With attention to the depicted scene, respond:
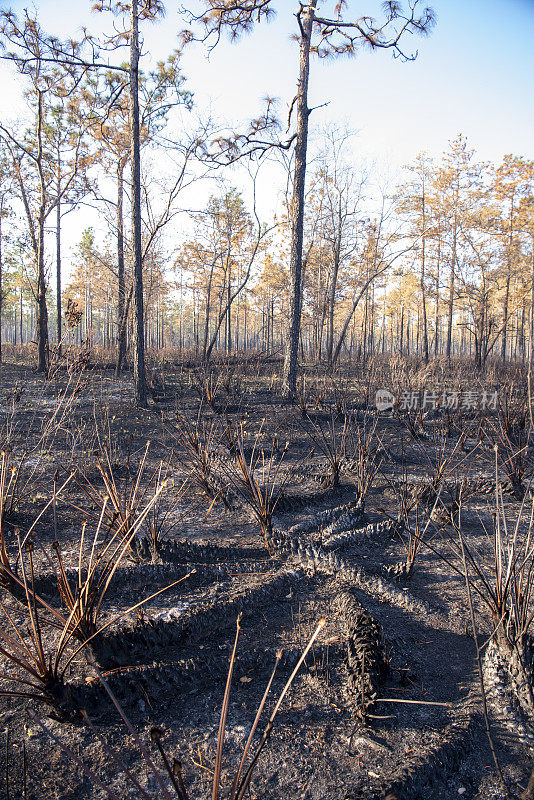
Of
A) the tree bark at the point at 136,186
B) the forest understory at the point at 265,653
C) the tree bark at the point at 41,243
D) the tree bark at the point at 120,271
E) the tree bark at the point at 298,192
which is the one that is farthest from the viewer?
the tree bark at the point at 120,271

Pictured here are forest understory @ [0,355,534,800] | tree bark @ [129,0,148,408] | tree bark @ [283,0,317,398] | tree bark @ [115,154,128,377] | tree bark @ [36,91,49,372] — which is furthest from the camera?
tree bark @ [115,154,128,377]

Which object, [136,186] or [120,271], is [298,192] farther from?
[120,271]

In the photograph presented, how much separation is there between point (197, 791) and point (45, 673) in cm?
65

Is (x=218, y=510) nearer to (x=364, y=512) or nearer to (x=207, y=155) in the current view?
(x=364, y=512)

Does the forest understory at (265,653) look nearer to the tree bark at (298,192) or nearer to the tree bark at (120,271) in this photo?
the tree bark at (298,192)

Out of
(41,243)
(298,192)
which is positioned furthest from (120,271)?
(298,192)

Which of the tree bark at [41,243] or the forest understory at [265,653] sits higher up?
the tree bark at [41,243]

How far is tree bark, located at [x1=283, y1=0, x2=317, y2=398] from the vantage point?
7.11 m

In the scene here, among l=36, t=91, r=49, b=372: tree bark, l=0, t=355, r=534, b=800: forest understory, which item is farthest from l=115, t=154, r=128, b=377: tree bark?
l=0, t=355, r=534, b=800: forest understory

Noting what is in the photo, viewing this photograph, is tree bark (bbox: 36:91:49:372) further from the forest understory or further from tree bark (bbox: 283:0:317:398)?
the forest understory

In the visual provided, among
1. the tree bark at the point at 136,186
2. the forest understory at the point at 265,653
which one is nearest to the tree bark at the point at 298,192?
the tree bark at the point at 136,186

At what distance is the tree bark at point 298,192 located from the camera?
280 inches

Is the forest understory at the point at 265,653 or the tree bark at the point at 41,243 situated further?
the tree bark at the point at 41,243

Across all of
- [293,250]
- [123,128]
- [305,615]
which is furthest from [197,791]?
[123,128]
